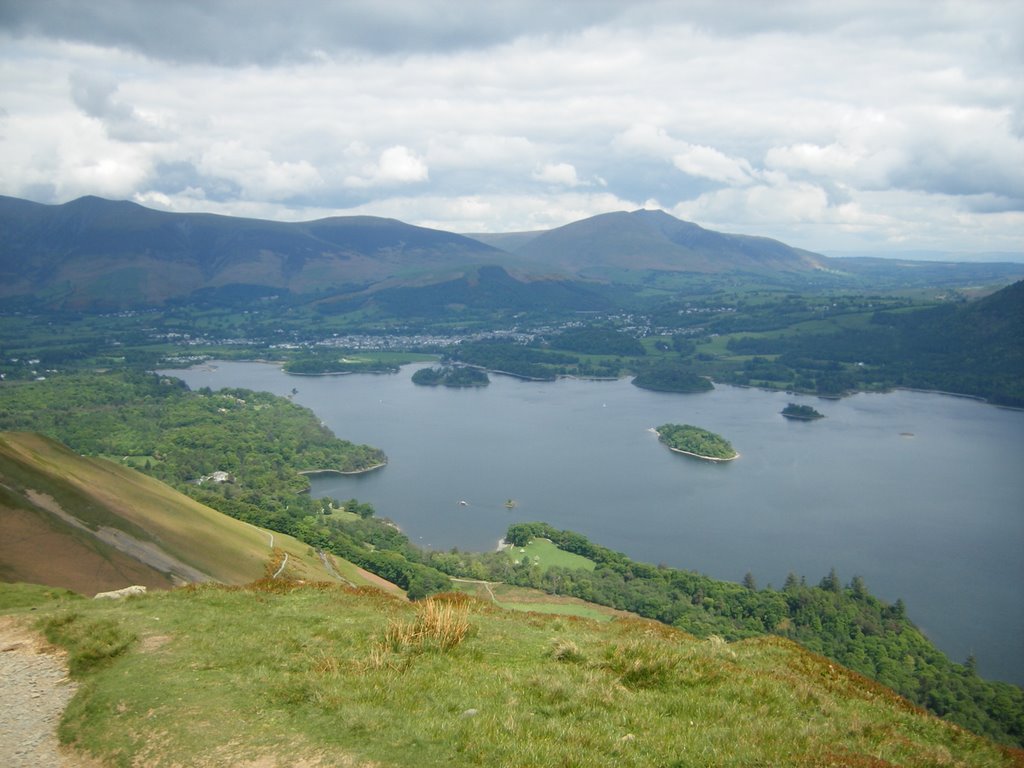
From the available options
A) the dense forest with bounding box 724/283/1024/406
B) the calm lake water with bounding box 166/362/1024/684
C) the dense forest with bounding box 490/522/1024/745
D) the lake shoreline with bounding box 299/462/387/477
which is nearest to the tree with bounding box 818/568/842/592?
the dense forest with bounding box 490/522/1024/745

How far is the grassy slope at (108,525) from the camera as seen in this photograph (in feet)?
60.8

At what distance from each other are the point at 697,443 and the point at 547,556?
3154 cm

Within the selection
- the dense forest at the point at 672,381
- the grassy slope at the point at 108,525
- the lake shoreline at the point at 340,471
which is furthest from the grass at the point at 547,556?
the dense forest at the point at 672,381

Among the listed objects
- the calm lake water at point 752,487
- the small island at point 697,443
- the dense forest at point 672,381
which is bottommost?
the calm lake water at point 752,487

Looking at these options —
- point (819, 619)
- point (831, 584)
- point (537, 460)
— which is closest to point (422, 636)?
point (819, 619)

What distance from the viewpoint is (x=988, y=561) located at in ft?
146

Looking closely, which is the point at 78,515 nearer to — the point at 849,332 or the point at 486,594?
the point at 486,594

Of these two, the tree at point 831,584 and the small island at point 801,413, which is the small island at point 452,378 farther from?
the tree at point 831,584

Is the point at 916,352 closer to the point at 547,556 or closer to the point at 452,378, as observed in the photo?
the point at 452,378

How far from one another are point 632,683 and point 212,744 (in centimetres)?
472

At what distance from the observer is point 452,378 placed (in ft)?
367

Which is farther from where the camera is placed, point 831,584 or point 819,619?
point 831,584

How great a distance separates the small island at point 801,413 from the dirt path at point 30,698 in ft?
289

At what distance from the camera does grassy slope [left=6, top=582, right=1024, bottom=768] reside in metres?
6.69
